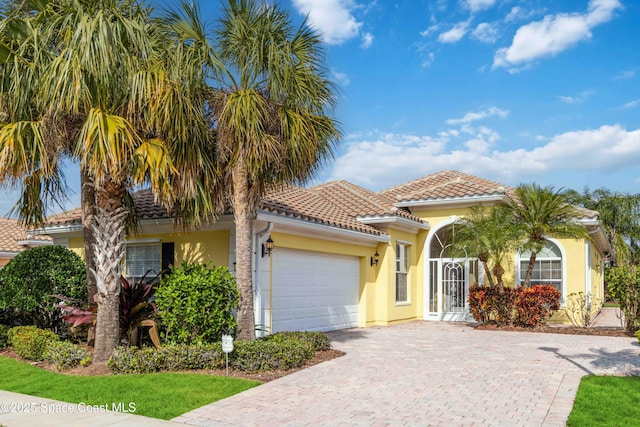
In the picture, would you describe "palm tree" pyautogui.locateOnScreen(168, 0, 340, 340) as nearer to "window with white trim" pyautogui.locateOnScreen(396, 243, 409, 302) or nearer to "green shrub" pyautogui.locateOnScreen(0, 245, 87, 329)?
"green shrub" pyautogui.locateOnScreen(0, 245, 87, 329)

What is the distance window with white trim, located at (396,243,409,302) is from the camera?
752 inches

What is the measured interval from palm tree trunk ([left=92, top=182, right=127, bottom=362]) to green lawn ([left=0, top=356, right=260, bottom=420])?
0.89 m

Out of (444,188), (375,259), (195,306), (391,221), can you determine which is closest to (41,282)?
(195,306)

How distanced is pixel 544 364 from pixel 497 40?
386 inches

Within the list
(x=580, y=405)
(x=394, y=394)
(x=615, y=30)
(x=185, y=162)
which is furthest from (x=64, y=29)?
(x=615, y=30)

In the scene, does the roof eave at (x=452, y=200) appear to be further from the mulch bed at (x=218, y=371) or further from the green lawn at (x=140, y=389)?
the green lawn at (x=140, y=389)

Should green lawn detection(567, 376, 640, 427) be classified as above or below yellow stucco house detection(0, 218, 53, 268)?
below

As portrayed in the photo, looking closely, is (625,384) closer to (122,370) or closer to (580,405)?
(580,405)

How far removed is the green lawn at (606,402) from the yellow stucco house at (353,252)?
7.15 metres

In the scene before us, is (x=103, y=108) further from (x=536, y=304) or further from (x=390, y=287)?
(x=536, y=304)

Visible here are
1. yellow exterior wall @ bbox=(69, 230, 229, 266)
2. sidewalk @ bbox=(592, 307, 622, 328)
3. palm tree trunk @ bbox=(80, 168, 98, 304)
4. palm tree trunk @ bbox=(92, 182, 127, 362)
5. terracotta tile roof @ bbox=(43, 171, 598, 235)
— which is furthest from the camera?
sidewalk @ bbox=(592, 307, 622, 328)

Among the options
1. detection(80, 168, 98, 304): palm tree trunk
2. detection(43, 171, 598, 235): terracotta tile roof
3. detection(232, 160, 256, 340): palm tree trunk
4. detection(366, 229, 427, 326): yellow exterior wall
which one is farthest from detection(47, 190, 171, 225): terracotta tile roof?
detection(366, 229, 427, 326): yellow exterior wall

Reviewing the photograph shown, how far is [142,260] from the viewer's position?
Answer: 1464 centimetres

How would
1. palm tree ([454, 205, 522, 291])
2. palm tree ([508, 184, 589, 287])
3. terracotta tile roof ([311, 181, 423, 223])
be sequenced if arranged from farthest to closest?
1. terracotta tile roof ([311, 181, 423, 223])
2. palm tree ([454, 205, 522, 291])
3. palm tree ([508, 184, 589, 287])
